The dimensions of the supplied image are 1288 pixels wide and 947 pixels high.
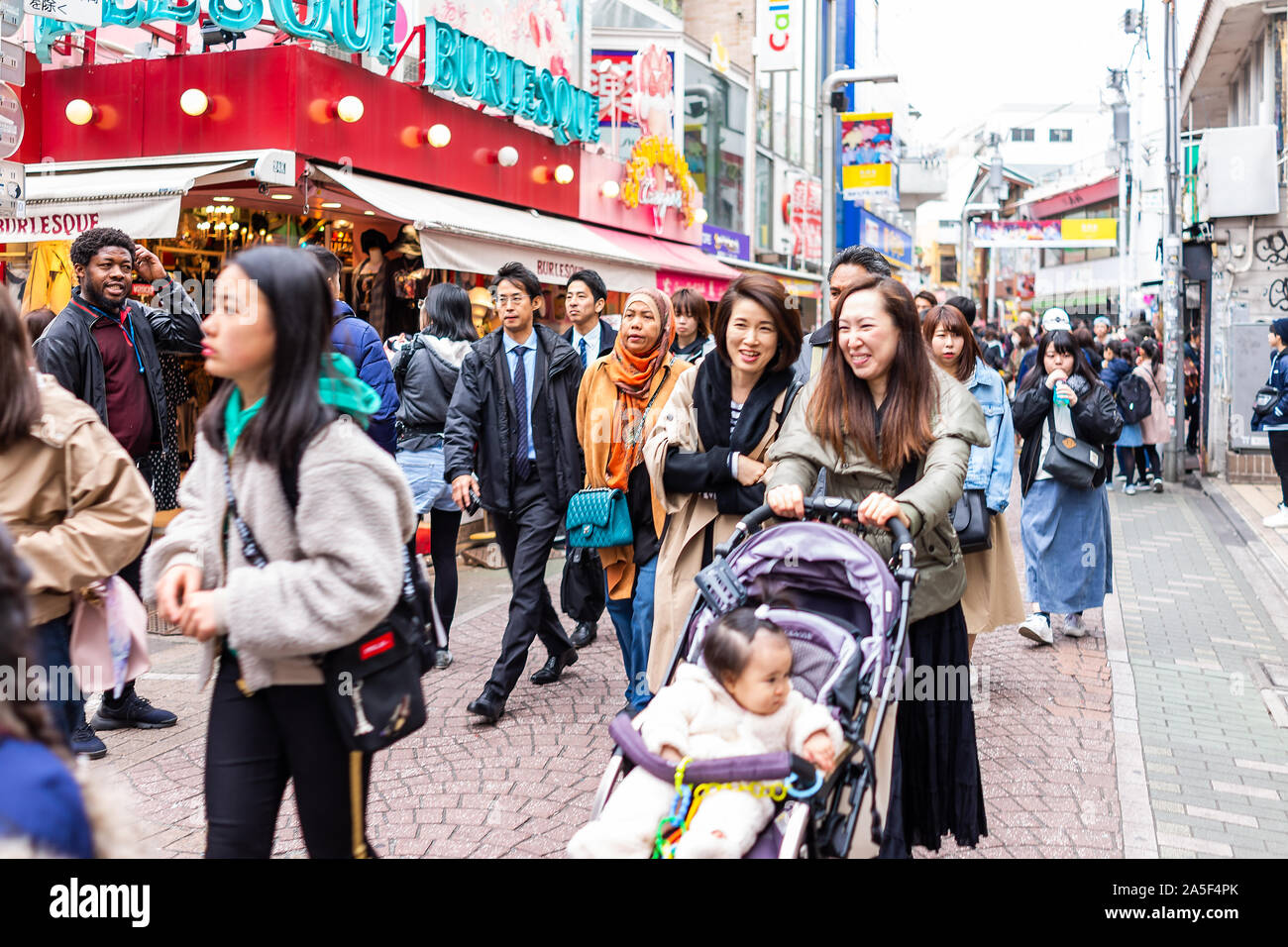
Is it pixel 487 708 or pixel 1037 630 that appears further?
pixel 1037 630

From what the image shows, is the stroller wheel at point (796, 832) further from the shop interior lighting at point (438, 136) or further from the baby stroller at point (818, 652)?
the shop interior lighting at point (438, 136)

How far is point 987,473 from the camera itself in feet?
17.6

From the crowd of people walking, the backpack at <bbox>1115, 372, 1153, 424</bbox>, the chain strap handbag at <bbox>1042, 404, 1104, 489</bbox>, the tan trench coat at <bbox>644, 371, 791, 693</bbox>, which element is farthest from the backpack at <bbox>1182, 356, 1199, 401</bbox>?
the tan trench coat at <bbox>644, 371, 791, 693</bbox>

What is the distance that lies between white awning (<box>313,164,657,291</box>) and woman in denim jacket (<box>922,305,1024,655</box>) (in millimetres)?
4597

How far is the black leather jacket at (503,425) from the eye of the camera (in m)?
5.64

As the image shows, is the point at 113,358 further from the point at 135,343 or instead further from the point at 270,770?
the point at 270,770

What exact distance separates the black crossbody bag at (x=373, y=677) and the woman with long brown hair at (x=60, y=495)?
2.93 feet

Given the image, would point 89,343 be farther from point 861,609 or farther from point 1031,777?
point 1031,777

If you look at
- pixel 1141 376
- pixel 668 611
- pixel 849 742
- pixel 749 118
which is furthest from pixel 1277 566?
pixel 749 118

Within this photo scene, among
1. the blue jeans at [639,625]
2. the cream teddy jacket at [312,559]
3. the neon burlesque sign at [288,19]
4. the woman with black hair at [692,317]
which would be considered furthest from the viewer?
the neon burlesque sign at [288,19]

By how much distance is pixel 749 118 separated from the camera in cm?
2458

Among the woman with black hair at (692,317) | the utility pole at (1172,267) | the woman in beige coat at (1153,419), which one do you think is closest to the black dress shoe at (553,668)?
the woman with black hair at (692,317)

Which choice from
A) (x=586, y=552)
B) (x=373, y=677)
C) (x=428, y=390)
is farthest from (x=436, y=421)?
(x=373, y=677)

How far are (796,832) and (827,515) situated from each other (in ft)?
3.83
